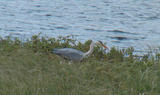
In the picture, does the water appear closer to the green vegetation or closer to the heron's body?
the heron's body

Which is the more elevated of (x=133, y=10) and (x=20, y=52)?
(x=133, y=10)

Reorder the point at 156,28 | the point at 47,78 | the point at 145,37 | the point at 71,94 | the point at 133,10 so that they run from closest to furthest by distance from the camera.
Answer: the point at 71,94, the point at 47,78, the point at 145,37, the point at 156,28, the point at 133,10

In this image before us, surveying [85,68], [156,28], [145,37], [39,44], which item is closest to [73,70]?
[85,68]

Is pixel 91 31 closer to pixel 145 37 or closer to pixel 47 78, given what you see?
pixel 145 37

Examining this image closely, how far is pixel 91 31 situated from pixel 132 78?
8.74 meters

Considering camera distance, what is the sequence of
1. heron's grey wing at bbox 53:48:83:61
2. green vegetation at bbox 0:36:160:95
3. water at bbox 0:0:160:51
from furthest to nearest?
water at bbox 0:0:160:51 → heron's grey wing at bbox 53:48:83:61 → green vegetation at bbox 0:36:160:95

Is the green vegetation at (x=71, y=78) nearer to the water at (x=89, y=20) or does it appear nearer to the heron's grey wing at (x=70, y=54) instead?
the heron's grey wing at (x=70, y=54)

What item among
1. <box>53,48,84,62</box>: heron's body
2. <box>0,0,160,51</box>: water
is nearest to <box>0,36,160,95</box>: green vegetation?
<box>53,48,84,62</box>: heron's body

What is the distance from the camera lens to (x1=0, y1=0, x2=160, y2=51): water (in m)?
14.6

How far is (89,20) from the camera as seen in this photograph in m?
17.8

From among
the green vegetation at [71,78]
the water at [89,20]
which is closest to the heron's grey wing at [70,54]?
the green vegetation at [71,78]

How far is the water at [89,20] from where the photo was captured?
47.8 feet

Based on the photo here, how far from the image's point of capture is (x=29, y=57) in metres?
7.87

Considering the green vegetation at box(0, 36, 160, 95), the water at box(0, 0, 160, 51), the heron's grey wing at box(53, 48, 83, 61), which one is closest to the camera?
the green vegetation at box(0, 36, 160, 95)
